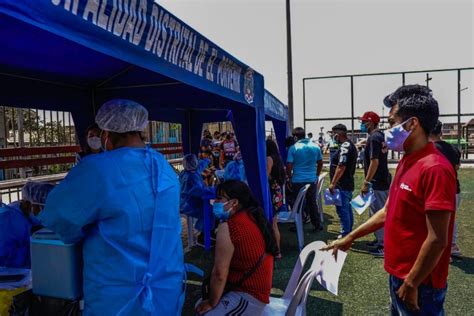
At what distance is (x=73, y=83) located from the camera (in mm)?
3746

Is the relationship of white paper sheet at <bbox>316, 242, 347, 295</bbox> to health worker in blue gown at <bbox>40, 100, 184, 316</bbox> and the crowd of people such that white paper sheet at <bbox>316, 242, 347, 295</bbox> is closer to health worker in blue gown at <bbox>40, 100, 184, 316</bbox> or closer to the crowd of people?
the crowd of people

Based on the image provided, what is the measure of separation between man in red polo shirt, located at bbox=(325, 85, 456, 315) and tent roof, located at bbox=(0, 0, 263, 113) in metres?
1.24

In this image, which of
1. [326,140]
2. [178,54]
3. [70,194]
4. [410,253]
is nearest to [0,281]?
[70,194]

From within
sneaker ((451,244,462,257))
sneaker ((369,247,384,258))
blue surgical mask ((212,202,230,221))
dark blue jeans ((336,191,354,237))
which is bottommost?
sneaker ((369,247,384,258))

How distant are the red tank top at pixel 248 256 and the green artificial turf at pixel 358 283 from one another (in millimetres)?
1257

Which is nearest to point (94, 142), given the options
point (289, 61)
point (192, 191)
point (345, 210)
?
point (192, 191)

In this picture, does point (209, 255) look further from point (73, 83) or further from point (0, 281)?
point (0, 281)

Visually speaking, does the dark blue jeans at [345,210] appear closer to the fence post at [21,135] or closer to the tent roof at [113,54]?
the tent roof at [113,54]

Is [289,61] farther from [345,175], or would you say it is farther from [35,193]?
[35,193]

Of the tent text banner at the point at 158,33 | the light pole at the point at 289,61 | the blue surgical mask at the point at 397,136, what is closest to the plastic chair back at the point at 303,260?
the blue surgical mask at the point at 397,136

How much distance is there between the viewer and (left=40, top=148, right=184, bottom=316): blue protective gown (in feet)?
4.91

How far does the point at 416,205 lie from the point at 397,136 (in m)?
0.36

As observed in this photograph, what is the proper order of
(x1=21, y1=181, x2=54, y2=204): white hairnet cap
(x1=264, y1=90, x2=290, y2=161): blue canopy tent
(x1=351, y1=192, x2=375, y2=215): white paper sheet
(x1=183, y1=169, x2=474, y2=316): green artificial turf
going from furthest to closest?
(x1=264, y1=90, x2=290, y2=161): blue canopy tent < (x1=351, y1=192, x2=375, y2=215): white paper sheet < (x1=183, y1=169, x2=474, y2=316): green artificial turf < (x1=21, y1=181, x2=54, y2=204): white hairnet cap

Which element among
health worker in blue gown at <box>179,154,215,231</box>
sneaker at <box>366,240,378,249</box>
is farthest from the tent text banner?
sneaker at <box>366,240,378,249</box>
